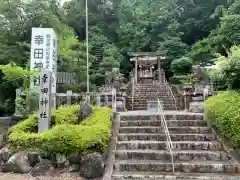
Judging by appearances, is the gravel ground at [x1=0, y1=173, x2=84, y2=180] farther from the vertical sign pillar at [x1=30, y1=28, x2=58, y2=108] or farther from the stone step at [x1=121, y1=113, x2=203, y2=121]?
the vertical sign pillar at [x1=30, y1=28, x2=58, y2=108]

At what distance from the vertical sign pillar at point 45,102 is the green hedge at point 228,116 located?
4.27m

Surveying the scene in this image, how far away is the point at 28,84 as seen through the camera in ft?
38.0

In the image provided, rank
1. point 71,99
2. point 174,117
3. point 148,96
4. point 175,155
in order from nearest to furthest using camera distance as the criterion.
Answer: point 175,155, point 174,117, point 71,99, point 148,96

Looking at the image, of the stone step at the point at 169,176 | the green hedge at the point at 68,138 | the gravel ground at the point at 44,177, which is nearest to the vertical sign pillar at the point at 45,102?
the green hedge at the point at 68,138

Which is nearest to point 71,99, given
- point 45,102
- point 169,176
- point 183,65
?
point 45,102

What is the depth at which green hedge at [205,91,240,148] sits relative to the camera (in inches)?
208

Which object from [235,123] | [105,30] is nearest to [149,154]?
[235,123]

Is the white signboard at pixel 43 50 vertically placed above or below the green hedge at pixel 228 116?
above

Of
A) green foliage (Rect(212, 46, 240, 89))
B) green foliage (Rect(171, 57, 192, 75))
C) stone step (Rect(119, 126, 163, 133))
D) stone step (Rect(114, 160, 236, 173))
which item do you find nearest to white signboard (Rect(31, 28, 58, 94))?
stone step (Rect(119, 126, 163, 133))

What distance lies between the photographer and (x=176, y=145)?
5980mm

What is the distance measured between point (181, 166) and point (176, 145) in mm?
831

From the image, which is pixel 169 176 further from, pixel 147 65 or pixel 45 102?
pixel 147 65

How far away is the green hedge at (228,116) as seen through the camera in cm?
528

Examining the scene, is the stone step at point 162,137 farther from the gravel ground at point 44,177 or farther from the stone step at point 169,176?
the gravel ground at point 44,177
